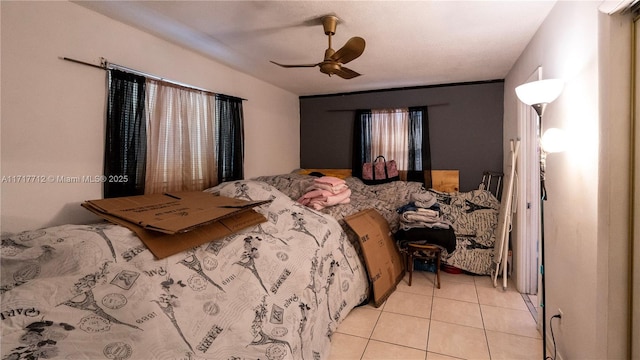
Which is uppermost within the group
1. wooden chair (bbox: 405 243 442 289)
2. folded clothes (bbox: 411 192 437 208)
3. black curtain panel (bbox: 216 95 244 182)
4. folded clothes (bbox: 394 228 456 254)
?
black curtain panel (bbox: 216 95 244 182)

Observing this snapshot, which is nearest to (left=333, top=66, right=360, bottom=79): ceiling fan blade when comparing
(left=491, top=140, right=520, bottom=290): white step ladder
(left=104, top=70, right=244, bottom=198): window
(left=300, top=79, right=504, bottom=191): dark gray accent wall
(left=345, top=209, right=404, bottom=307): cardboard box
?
(left=345, top=209, right=404, bottom=307): cardboard box

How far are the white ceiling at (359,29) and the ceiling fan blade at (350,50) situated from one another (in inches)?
10.3

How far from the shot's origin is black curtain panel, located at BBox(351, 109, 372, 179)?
4.49 meters

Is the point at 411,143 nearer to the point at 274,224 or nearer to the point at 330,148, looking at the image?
the point at 330,148

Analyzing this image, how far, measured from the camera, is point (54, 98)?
1908mm

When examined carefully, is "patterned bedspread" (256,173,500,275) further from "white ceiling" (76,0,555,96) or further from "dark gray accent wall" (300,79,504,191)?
"white ceiling" (76,0,555,96)

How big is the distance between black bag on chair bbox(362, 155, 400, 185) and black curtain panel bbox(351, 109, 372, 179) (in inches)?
6.0

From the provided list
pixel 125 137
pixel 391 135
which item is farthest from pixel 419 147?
pixel 125 137

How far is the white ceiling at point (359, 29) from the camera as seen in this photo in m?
2.01

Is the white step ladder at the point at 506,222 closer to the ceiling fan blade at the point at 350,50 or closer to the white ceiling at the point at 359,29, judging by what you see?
the white ceiling at the point at 359,29

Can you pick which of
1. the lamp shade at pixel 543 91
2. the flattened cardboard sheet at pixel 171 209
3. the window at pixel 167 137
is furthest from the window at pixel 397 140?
the flattened cardboard sheet at pixel 171 209

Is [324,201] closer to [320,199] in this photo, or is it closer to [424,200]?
[320,199]

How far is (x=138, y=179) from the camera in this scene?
7.86 ft

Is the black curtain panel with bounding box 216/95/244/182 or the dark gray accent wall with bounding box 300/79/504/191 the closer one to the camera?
the black curtain panel with bounding box 216/95/244/182
